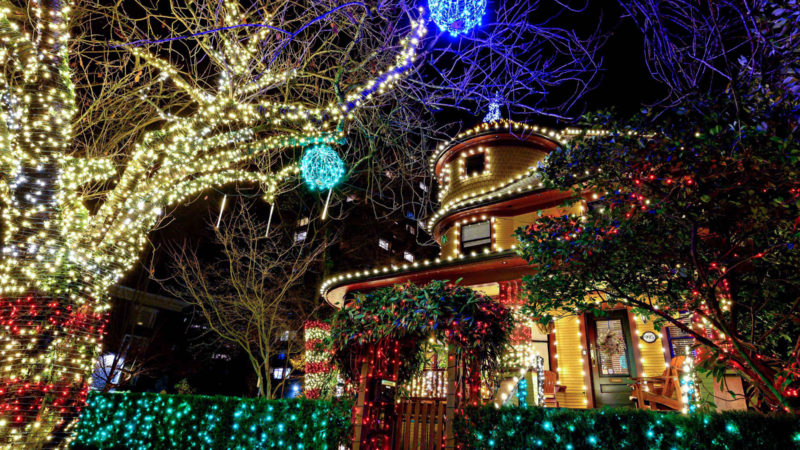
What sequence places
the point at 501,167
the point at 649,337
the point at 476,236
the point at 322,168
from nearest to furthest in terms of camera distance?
1. the point at 322,168
2. the point at 649,337
3. the point at 476,236
4. the point at 501,167

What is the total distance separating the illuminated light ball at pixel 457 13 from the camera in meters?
4.84

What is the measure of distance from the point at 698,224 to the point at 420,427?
14.9 ft

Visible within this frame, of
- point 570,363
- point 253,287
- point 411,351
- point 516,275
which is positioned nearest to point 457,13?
point 411,351

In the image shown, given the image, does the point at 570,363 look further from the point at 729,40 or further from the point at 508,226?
the point at 729,40

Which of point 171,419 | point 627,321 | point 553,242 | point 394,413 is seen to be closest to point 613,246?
point 553,242

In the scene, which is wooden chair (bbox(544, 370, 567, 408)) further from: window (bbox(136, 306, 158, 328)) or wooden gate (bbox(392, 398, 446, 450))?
window (bbox(136, 306, 158, 328))

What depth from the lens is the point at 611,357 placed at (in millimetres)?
10852

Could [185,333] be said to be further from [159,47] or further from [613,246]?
[613,246]

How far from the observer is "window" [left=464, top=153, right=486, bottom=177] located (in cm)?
1501

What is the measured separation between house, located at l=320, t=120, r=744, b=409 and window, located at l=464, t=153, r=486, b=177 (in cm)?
4

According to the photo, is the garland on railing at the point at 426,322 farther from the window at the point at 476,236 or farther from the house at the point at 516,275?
the window at the point at 476,236

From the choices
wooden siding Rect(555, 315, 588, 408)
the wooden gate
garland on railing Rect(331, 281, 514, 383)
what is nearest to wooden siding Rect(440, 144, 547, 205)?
wooden siding Rect(555, 315, 588, 408)

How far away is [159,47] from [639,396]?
11.7 metres

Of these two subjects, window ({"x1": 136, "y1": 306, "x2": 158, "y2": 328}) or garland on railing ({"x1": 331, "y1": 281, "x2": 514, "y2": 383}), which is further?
window ({"x1": 136, "y1": 306, "x2": 158, "y2": 328})
